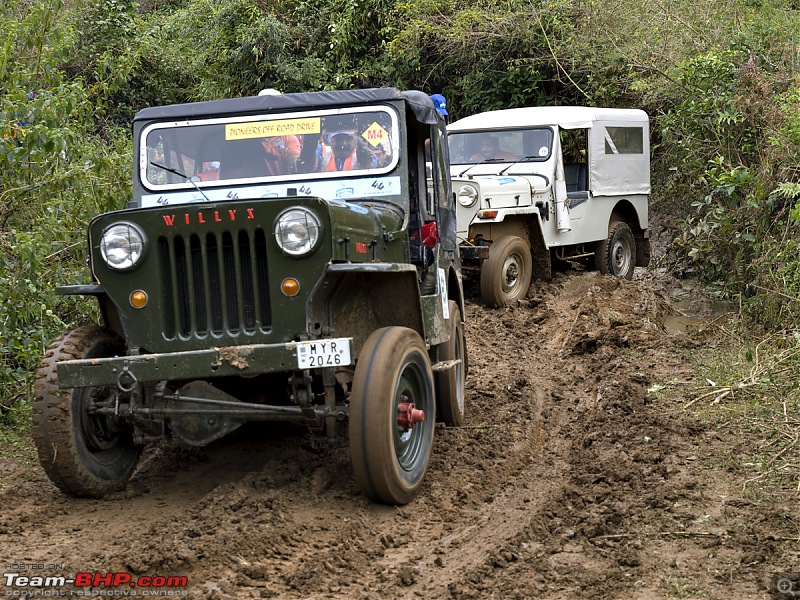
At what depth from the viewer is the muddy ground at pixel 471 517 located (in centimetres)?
374

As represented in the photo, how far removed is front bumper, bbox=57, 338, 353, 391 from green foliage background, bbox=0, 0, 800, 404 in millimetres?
1878

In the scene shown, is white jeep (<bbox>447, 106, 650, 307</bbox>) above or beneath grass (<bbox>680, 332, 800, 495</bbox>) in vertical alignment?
above

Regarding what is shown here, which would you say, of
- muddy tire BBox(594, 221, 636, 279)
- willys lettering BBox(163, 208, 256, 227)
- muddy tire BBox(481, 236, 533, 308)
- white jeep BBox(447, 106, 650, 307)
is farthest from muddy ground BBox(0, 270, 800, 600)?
muddy tire BBox(594, 221, 636, 279)

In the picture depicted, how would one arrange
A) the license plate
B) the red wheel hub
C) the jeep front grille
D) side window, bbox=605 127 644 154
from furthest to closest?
1. side window, bbox=605 127 644 154
2. the red wheel hub
3. the jeep front grille
4. the license plate

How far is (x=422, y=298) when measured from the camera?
545 cm

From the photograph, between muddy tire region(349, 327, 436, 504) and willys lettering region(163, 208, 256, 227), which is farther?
willys lettering region(163, 208, 256, 227)

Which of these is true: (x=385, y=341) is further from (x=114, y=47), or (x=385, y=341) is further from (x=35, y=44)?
(x=114, y=47)

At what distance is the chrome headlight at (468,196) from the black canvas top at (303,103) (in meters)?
4.20

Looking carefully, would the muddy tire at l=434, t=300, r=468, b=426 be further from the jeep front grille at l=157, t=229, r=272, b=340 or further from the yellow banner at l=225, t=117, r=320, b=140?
the jeep front grille at l=157, t=229, r=272, b=340

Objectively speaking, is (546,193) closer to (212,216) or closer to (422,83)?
(422,83)

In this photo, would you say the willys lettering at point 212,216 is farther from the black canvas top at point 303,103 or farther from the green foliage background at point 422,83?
the green foliage background at point 422,83

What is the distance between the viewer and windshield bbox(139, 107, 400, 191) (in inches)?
228

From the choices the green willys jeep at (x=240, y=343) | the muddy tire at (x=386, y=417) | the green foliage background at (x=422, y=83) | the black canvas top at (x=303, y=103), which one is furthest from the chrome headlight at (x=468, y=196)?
the muddy tire at (x=386, y=417)

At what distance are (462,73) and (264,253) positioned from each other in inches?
520
